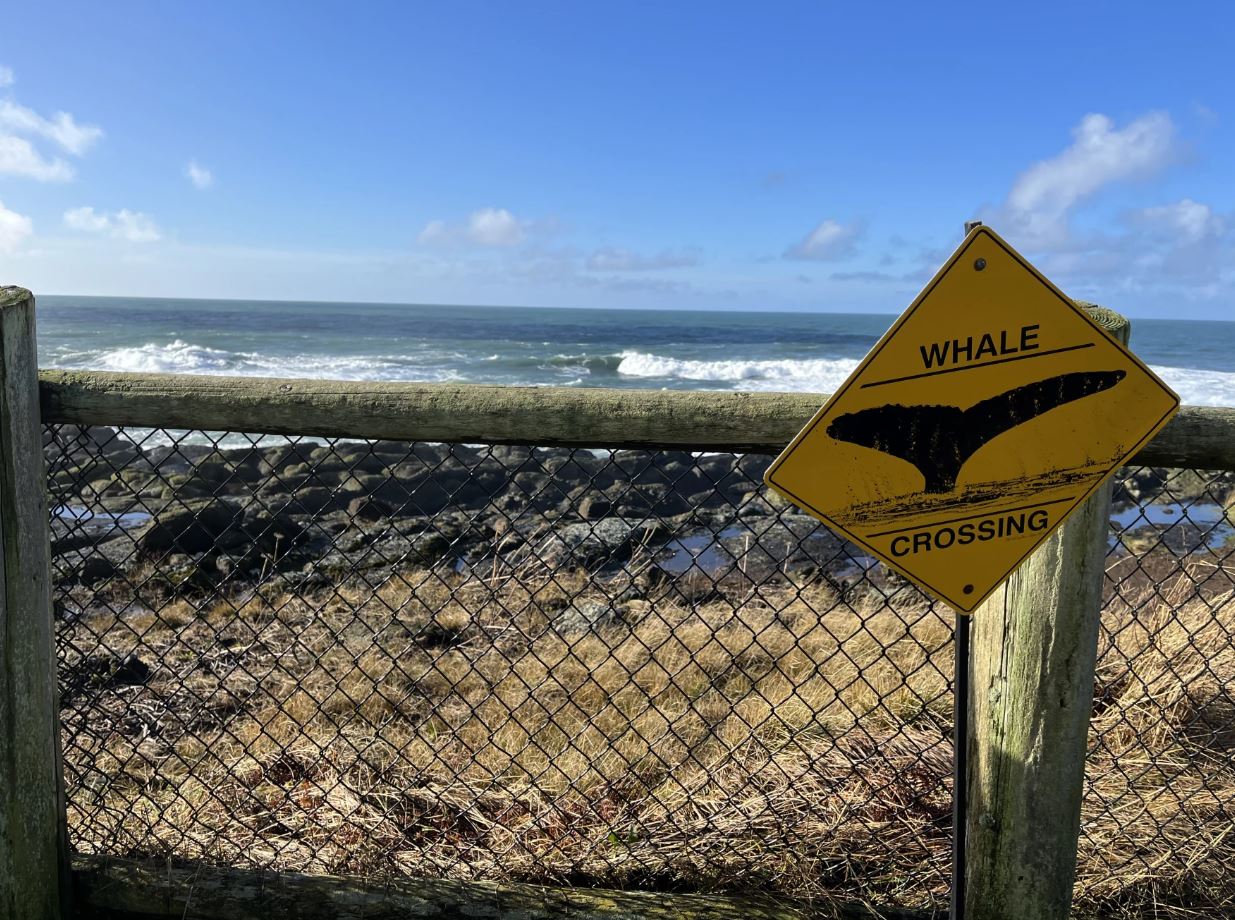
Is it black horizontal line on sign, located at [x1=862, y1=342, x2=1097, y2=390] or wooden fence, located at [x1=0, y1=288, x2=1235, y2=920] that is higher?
black horizontal line on sign, located at [x1=862, y1=342, x2=1097, y2=390]

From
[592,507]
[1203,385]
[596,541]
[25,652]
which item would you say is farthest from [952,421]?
[1203,385]

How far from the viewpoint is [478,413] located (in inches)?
71.6

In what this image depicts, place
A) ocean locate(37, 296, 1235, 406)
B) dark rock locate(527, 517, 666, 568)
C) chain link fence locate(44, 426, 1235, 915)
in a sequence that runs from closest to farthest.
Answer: chain link fence locate(44, 426, 1235, 915)
dark rock locate(527, 517, 666, 568)
ocean locate(37, 296, 1235, 406)

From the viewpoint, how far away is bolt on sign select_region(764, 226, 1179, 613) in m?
1.43

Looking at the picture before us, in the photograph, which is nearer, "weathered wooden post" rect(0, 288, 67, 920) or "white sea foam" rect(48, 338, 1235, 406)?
"weathered wooden post" rect(0, 288, 67, 920)

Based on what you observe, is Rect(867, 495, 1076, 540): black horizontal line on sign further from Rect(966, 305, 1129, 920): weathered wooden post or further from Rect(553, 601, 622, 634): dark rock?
Rect(553, 601, 622, 634): dark rock

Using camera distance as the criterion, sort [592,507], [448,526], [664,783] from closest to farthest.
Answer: [664,783]
[448,526]
[592,507]

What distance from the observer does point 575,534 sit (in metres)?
7.18

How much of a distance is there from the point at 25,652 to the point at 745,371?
32.5 meters

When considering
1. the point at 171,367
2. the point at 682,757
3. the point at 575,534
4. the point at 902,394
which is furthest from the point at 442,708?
the point at 171,367

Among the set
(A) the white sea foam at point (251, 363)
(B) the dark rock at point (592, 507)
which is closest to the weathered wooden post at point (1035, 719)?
(B) the dark rock at point (592, 507)

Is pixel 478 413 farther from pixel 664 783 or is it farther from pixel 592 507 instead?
pixel 592 507

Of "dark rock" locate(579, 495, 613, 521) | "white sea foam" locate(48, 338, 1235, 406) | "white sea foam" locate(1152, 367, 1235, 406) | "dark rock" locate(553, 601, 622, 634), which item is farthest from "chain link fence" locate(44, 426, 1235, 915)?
"white sea foam" locate(48, 338, 1235, 406)

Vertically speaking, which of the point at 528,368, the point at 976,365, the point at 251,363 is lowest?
the point at 976,365
